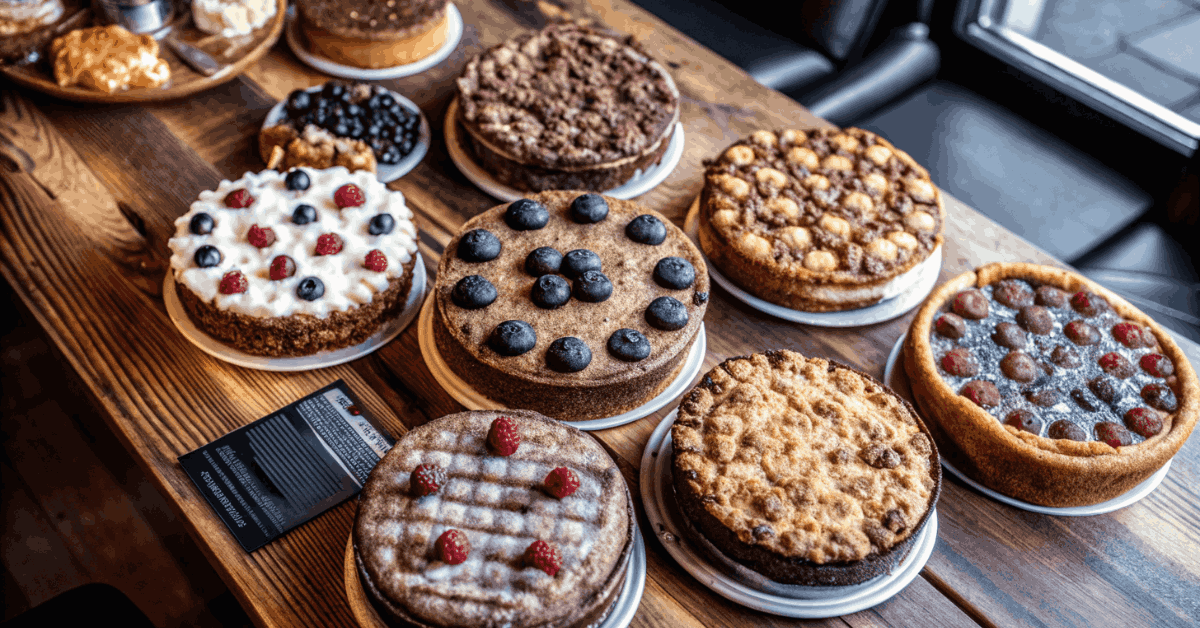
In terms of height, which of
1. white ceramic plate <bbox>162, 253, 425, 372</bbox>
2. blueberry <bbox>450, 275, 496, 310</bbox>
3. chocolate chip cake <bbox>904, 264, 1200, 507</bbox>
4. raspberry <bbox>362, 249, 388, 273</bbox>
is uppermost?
chocolate chip cake <bbox>904, 264, 1200, 507</bbox>

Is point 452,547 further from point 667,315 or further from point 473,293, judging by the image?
point 667,315

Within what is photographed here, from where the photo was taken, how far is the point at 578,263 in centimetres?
206

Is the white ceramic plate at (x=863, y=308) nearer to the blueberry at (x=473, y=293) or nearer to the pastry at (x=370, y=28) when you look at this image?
the blueberry at (x=473, y=293)

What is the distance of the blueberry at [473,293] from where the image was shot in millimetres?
1965

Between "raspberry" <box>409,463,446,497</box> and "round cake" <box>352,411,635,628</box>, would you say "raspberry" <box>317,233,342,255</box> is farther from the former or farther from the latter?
"raspberry" <box>409,463,446,497</box>

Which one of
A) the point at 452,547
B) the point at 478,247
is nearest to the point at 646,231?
the point at 478,247

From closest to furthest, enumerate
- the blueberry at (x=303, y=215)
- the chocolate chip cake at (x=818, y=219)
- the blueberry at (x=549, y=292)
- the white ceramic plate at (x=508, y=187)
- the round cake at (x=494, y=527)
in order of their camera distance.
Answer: the round cake at (x=494, y=527)
the blueberry at (x=549, y=292)
the blueberry at (x=303, y=215)
the chocolate chip cake at (x=818, y=219)
the white ceramic plate at (x=508, y=187)

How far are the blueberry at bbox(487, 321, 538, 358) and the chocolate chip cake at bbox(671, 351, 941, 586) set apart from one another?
0.39 metres

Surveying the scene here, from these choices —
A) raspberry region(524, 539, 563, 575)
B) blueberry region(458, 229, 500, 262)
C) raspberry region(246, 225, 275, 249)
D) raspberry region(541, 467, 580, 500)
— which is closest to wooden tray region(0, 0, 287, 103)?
raspberry region(246, 225, 275, 249)

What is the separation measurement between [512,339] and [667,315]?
38 centimetres

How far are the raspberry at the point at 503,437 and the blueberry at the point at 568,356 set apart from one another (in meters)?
0.22

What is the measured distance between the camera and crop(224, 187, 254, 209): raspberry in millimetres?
2131

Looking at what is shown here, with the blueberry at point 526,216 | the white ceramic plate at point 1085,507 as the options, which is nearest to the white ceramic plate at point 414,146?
the blueberry at point 526,216

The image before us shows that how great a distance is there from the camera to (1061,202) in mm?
3369
